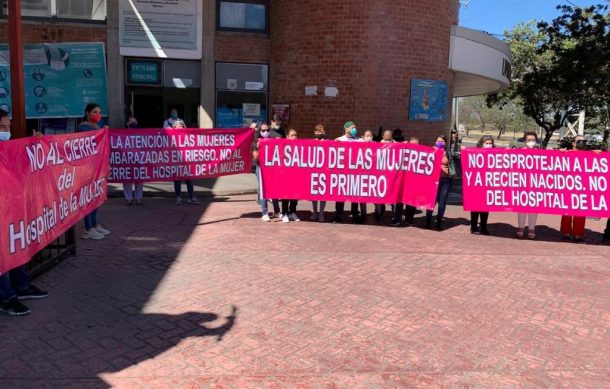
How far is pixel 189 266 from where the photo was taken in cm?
645

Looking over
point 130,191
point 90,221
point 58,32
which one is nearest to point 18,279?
point 90,221

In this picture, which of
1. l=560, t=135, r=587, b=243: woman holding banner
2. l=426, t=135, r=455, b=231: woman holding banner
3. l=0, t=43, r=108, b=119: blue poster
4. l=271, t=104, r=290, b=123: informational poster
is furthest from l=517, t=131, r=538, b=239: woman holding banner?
l=0, t=43, r=108, b=119: blue poster

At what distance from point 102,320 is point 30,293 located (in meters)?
1.07

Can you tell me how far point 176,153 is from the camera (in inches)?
412

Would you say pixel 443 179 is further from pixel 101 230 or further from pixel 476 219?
pixel 101 230

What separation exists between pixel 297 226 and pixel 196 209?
2.40m

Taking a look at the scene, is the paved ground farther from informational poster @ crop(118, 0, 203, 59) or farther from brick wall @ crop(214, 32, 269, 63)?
brick wall @ crop(214, 32, 269, 63)

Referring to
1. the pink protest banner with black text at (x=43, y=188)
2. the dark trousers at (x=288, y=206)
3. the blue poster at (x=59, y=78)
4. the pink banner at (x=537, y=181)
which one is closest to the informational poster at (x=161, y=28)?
the blue poster at (x=59, y=78)

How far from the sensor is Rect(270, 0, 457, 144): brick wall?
A: 14.1m

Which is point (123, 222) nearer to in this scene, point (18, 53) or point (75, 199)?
point (75, 199)

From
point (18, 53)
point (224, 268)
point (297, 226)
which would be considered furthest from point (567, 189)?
point (18, 53)

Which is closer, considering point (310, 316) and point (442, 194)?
point (310, 316)

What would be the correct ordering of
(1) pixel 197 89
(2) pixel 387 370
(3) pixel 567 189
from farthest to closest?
(1) pixel 197 89
(3) pixel 567 189
(2) pixel 387 370

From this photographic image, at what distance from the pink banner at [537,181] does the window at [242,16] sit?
9.43 metres
